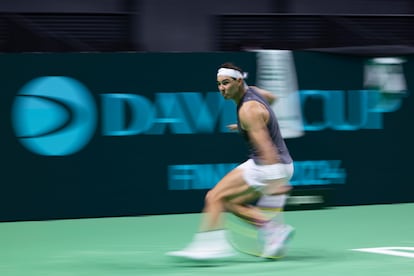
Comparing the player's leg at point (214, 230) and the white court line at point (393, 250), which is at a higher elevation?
the player's leg at point (214, 230)

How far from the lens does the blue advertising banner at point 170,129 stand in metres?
12.0

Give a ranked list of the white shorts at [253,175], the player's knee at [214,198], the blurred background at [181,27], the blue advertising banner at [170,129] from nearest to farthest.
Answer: the player's knee at [214,198] → the white shorts at [253,175] → the blue advertising banner at [170,129] → the blurred background at [181,27]

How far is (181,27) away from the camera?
16609mm

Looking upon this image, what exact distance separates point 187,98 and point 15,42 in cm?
336

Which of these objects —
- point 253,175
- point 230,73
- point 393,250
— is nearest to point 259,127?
point 253,175

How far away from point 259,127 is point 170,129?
12.8ft

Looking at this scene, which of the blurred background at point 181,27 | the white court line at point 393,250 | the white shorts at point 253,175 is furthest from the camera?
the blurred background at point 181,27

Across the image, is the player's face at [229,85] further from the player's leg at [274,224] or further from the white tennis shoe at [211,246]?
the white tennis shoe at [211,246]

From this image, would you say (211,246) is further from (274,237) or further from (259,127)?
(259,127)

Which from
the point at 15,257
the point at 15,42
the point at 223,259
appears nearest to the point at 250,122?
the point at 223,259

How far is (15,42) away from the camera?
1466cm

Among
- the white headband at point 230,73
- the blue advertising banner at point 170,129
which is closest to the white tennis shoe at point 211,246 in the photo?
the white headband at point 230,73

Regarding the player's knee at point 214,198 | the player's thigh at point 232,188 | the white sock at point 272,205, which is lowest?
the white sock at point 272,205

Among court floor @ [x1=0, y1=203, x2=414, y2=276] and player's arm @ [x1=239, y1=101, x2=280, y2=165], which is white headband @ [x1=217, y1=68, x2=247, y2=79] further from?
court floor @ [x1=0, y1=203, x2=414, y2=276]
